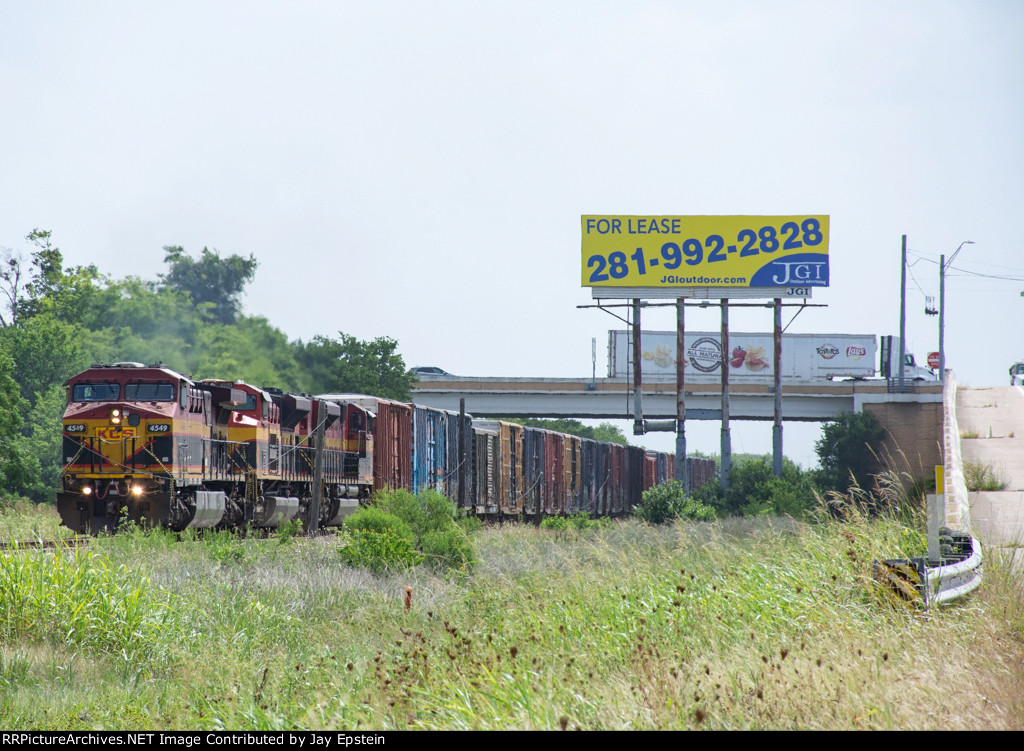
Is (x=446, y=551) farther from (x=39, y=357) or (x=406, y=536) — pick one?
(x=39, y=357)

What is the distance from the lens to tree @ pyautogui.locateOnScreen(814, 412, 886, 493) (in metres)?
42.5

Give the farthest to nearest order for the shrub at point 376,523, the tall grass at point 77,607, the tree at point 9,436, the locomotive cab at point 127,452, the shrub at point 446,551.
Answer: the tree at point 9,436
the locomotive cab at point 127,452
the shrub at point 376,523
the shrub at point 446,551
the tall grass at point 77,607

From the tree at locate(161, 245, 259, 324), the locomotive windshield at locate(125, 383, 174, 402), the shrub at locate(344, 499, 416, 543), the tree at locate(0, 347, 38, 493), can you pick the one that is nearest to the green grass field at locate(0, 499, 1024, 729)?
the shrub at locate(344, 499, 416, 543)

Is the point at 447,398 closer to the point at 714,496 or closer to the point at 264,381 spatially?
the point at 264,381

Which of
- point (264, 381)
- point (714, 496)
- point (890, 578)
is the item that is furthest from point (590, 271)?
point (890, 578)

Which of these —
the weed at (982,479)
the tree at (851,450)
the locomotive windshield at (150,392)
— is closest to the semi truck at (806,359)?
the tree at (851,450)

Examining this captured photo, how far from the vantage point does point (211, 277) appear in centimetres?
8712

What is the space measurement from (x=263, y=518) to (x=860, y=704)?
19.0 meters

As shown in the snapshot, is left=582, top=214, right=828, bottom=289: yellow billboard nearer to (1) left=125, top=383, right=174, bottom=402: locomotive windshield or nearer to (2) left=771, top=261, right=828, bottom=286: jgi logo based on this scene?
(2) left=771, top=261, right=828, bottom=286: jgi logo

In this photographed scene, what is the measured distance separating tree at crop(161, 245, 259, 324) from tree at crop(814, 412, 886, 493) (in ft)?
187

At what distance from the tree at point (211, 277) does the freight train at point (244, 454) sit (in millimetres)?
57338

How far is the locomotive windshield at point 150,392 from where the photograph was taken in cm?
1916

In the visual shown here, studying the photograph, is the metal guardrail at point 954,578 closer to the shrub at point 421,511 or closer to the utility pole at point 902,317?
the shrub at point 421,511

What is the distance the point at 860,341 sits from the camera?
5653 cm
